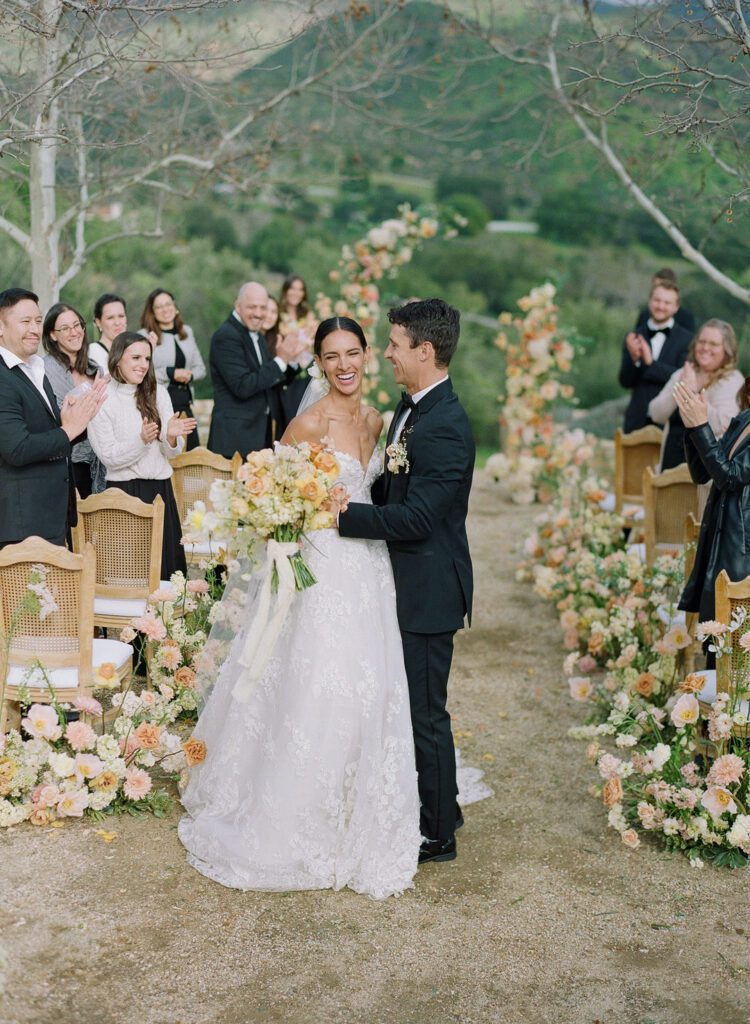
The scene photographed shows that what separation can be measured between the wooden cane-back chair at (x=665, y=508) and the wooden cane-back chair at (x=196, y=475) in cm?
229

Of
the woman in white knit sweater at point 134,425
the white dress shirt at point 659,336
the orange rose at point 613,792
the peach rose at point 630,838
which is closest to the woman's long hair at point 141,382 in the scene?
the woman in white knit sweater at point 134,425

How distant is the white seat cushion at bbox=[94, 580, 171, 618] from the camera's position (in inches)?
207

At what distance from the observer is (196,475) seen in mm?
6258

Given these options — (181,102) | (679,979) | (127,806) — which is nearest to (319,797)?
(127,806)

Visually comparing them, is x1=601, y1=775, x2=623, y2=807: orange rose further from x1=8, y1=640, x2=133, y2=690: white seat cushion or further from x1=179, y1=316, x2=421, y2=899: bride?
x1=8, y1=640, x2=133, y2=690: white seat cushion

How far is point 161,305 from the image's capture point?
7852 mm

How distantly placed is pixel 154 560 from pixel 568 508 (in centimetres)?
418

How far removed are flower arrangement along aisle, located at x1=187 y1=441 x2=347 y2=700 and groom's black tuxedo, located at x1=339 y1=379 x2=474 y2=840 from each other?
8.4 inches

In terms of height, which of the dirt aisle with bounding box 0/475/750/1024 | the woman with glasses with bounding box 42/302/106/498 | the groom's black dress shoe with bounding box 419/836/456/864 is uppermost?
the woman with glasses with bounding box 42/302/106/498

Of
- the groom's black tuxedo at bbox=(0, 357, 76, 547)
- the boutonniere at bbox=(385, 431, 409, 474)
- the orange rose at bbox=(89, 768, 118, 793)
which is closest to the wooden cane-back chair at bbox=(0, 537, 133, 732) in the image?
the orange rose at bbox=(89, 768, 118, 793)

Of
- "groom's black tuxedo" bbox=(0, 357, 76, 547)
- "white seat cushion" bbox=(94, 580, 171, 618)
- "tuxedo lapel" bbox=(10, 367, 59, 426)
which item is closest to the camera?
"groom's black tuxedo" bbox=(0, 357, 76, 547)

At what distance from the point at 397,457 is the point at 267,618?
0.75 m

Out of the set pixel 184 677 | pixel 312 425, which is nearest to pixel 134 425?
pixel 184 677

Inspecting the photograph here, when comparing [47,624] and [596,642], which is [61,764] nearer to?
[47,624]
